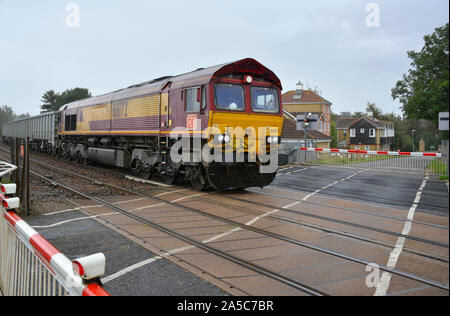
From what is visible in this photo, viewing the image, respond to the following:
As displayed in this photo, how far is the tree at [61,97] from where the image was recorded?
75.3 metres

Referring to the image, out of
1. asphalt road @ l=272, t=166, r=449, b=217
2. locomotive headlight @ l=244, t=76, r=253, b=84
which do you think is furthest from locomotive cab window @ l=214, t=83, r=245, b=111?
asphalt road @ l=272, t=166, r=449, b=217

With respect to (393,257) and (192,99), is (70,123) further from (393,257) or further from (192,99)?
(393,257)

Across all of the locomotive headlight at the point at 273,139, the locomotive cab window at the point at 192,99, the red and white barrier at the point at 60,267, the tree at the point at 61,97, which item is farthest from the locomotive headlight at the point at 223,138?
the tree at the point at 61,97

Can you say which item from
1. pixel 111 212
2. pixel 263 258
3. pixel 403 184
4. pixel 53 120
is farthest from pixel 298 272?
pixel 53 120

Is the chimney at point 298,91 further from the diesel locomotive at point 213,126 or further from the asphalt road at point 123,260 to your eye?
the asphalt road at point 123,260

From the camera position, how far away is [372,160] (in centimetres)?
1817

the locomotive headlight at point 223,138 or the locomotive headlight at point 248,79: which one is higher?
the locomotive headlight at point 248,79

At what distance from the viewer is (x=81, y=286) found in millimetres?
2219

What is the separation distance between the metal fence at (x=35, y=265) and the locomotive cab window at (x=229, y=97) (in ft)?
23.5

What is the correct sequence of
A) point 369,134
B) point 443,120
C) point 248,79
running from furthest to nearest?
point 369,134 → point 248,79 → point 443,120

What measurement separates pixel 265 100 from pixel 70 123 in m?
17.1

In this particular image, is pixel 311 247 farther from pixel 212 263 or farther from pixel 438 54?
pixel 438 54

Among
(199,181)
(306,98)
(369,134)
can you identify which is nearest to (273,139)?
(199,181)
